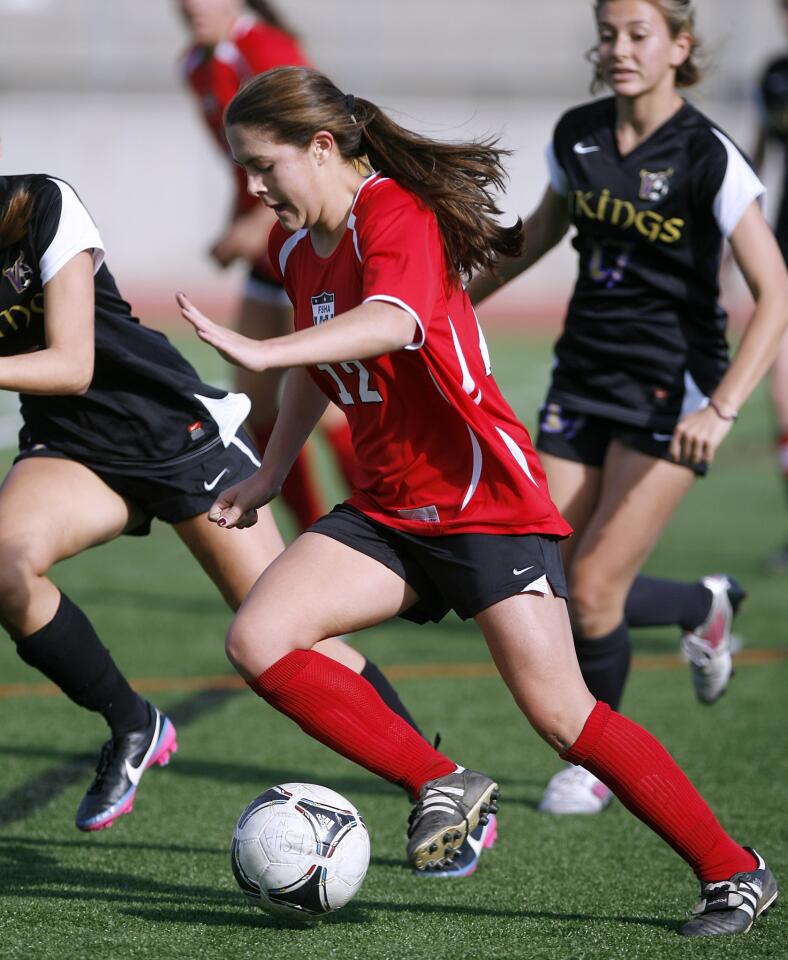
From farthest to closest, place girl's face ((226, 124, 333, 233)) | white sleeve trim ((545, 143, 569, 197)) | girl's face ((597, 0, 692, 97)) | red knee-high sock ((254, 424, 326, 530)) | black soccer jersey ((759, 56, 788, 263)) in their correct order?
black soccer jersey ((759, 56, 788, 263)) < red knee-high sock ((254, 424, 326, 530)) < white sleeve trim ((545, 143, 569, 197)) < girl's face ((597, 0, 692, 97)) < girl's face ((226, 124, 333, 233))

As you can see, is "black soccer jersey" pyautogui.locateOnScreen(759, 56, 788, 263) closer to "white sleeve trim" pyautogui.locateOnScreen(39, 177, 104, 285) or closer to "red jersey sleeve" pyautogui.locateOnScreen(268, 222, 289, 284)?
"red jersey sleeve" pyautogui.locateOnScreen(268, 222, 289, 284)

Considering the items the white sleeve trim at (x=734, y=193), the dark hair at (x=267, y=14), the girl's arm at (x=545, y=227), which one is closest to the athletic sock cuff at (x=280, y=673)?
the girl's arm at (x=545, y=227)

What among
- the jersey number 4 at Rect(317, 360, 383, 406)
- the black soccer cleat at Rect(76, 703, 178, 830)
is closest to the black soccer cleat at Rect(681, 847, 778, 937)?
the jersey number 4 at Rect(317, 360, 383, 406)

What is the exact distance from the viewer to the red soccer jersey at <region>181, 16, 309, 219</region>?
6.43 m

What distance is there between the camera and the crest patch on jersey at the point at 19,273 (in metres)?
3.43

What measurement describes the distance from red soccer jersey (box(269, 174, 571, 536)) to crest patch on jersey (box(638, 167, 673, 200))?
110 cm

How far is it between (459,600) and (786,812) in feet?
5.22

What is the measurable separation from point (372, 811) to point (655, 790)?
4.49ft

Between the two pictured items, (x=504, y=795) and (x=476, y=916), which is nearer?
(x=476, y=916)

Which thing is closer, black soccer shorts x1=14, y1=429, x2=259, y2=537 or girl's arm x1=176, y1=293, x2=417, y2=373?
girl's arm x1=176, y1=293, x2=417, y2=373

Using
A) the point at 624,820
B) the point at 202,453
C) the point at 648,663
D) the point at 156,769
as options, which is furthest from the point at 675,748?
the point at 202,453

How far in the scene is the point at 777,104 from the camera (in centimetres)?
707

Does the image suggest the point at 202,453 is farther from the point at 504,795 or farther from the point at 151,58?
the point at 151,58

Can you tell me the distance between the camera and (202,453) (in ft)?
12.4
